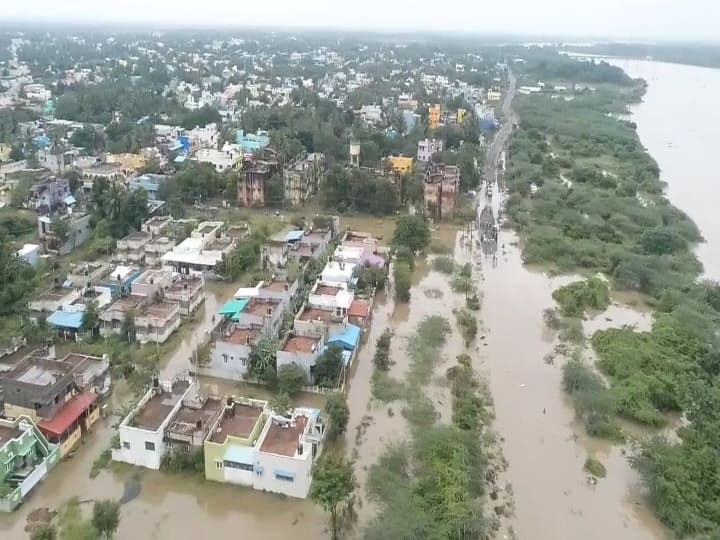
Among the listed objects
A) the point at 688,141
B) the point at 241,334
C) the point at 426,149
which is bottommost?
the point at 688,141

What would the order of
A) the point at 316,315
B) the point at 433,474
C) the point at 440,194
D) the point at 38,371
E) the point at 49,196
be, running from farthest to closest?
the point at 440,194 → the point at 49,196 → the point at 316,315 → the point at 38,371 → the point at 433,474

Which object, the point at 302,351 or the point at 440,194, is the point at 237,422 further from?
the point at 440,194

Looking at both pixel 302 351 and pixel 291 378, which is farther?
pixel 302 351

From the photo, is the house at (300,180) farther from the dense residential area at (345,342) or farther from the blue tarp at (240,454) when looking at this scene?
the blue tarp at (240,454)

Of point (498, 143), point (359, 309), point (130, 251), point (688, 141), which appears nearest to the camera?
point (359, 309)

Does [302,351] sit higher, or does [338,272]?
[302,351]

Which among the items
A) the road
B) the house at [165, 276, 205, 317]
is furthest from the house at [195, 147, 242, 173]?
the house at [165, 276, 205, 317]

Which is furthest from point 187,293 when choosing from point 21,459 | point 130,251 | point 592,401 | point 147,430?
point 592,401

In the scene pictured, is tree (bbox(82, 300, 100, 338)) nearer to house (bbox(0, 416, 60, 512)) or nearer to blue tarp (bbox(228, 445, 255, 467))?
house (bbox(0, 416, 60, 512))
